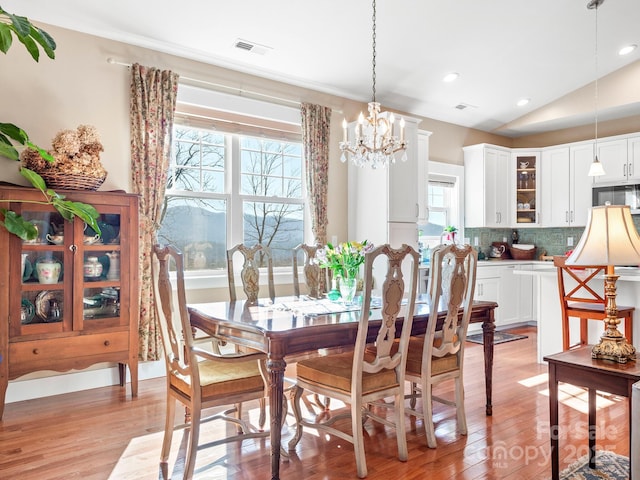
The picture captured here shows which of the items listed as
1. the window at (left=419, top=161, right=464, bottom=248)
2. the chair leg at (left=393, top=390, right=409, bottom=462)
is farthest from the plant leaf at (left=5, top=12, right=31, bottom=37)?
the window at (left=419, top=161, right=464, bottom=248)

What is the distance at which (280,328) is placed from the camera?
7.76ft

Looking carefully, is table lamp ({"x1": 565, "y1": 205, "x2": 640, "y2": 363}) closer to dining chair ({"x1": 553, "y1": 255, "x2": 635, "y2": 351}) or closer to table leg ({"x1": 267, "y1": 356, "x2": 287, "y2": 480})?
table leg ({"x1": 267, "y1": 356, "x2": 287, "y2": 480})

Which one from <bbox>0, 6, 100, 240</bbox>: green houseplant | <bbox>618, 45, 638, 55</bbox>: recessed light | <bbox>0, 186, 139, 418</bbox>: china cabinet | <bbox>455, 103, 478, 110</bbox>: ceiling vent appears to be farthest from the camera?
<bbox>455, 103, 478, 110</bbox>: ceiling vent

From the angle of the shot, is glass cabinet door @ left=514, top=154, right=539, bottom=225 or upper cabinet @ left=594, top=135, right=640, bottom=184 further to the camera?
glass cabinet door @ left=514, top=154, right=539, bottom=225

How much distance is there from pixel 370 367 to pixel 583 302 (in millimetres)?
2473

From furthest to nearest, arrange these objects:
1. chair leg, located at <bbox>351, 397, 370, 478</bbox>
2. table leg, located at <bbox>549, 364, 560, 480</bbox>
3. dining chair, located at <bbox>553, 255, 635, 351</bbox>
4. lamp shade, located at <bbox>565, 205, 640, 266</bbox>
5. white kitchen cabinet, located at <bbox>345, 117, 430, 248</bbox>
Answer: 1. white kitchen cabinet, located at <bbox>345, 117, 430, 248</bbox>
2. dining chair, located at <bbox>553, 255, 635, 351</bbox>
3. chair leg, located at <bbox>351, 397, 370, 478</bbox>
4. table leg, located at <bbox>549, 364, 560, 480</bbox>
5. lamp shade, located at <bbox>565, 205, 640, 266</bbox>

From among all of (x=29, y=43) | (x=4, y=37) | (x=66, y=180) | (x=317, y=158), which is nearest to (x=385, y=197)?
(x=317, y=158)

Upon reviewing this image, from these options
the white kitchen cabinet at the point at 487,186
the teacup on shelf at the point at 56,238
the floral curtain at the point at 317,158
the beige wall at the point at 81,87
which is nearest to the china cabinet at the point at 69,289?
the teacup on shelf at the point at 56,238

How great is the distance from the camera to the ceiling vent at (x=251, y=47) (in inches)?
167

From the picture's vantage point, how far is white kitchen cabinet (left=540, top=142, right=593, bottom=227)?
256 inches

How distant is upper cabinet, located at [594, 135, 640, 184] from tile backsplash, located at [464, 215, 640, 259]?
0.90 m

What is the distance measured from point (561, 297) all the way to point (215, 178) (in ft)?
10.8

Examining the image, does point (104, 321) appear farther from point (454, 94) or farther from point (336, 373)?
point (454, 94)

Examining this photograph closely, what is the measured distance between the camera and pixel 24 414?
3.29m
